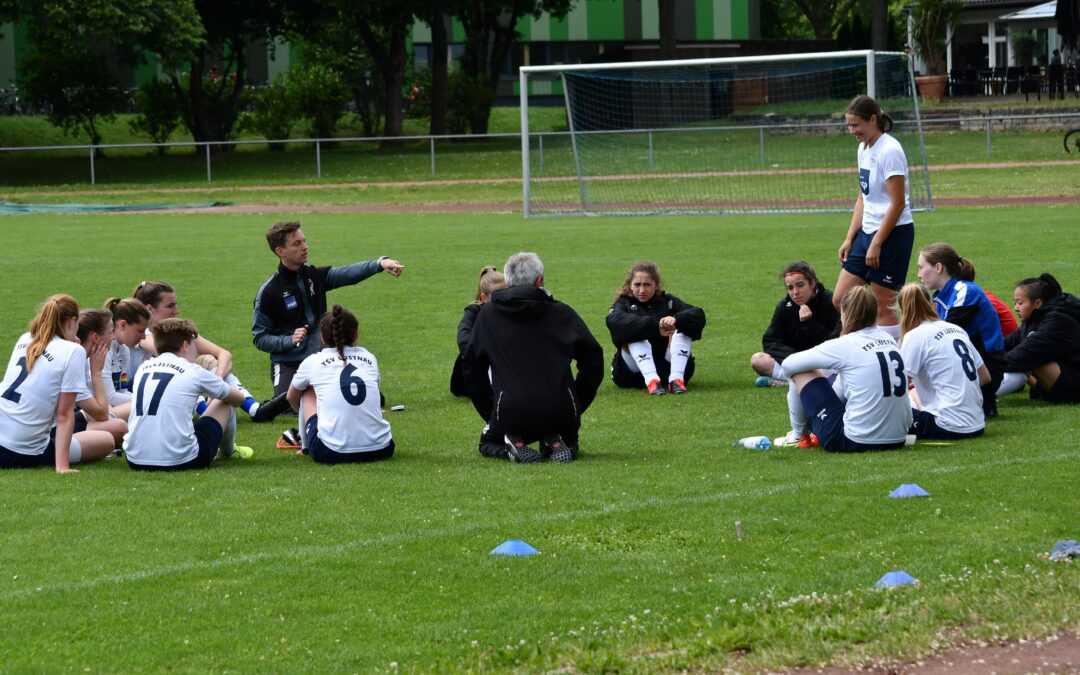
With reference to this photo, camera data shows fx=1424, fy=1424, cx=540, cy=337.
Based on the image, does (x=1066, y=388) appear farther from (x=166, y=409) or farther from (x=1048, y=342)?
(x=166, y=409)

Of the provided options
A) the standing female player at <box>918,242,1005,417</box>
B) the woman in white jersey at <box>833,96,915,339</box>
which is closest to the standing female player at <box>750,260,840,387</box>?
the woman in white jersey at <box>833,96,915,339</box>

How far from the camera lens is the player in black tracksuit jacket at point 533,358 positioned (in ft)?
27.8

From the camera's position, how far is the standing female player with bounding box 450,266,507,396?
10.5 m

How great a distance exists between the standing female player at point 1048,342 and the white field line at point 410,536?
1.78 m

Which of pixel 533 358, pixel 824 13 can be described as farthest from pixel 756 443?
pixel 824 13

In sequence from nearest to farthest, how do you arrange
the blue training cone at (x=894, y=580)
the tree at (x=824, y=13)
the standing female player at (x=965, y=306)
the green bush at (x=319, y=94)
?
the blue training cone at (x=894, y=580) → the standing female player at (x=965, y=306) → the green bush at (x=319, y=94) → the tree at (x=824, y=13)

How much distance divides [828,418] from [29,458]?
189 inches

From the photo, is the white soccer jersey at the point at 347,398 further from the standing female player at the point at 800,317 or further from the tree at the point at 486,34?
the tree at the point at 486,34

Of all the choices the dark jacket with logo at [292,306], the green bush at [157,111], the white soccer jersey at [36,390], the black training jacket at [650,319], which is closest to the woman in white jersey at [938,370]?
the black training jacket at [650,319]

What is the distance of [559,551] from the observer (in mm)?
6367

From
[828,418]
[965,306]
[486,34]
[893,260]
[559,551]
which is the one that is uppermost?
[486,34]

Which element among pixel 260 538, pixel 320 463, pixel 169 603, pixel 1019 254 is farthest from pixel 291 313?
pixel 1019 254

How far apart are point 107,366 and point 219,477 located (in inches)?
86.0

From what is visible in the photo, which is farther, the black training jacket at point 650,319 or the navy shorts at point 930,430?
the black training jacket at point 650,319
